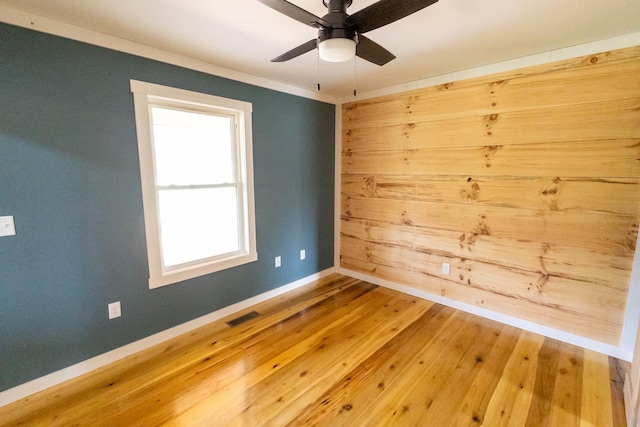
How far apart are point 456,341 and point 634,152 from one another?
6.19 feet

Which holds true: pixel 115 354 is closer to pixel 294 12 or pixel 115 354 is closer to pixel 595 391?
pixel 294 12

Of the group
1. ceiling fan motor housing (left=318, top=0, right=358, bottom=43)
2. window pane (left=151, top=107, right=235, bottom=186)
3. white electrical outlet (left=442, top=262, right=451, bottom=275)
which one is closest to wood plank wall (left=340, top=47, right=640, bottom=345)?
white electrical outlet (left=442, top=262, right=451, bottom=275)

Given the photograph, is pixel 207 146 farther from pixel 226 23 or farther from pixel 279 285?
pixel 279 285

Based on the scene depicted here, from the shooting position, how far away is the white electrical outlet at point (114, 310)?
2.04 metres

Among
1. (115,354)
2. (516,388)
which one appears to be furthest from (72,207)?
(516,388)

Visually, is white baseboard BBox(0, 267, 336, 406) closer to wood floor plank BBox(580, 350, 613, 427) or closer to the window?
the window

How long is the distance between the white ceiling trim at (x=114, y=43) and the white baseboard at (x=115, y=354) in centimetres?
218

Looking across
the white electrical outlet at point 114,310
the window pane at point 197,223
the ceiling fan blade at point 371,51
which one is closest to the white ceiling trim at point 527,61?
the ceiling fan blade at point 371,51

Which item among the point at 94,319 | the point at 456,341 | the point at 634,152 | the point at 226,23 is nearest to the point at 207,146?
the point at 226,23

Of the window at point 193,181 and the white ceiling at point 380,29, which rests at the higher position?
the white ceiling at point 380,29

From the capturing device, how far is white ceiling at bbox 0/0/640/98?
1570 millimetres

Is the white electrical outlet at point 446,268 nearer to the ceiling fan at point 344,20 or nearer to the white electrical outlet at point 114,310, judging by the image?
the ceiling fan at point 344,20

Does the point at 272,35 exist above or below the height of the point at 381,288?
above

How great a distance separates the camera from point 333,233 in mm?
3820
